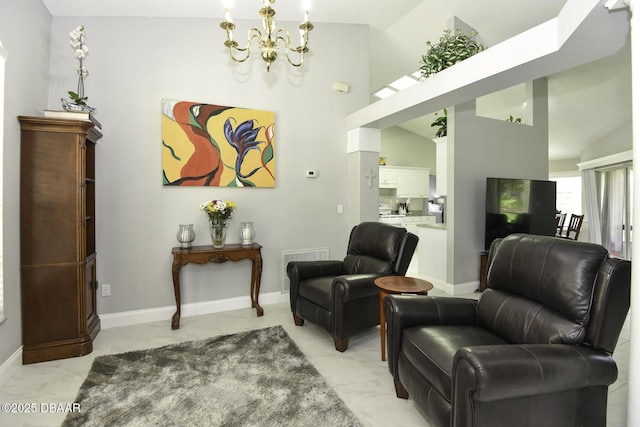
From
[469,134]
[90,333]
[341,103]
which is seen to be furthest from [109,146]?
[469,134]

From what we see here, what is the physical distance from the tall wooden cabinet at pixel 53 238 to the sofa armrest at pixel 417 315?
251 cm

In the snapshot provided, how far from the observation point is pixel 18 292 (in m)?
2.53

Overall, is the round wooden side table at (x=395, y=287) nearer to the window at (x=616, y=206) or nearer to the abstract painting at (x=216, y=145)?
the abstract painting at (x=216, y=145)

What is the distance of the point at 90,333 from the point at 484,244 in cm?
472

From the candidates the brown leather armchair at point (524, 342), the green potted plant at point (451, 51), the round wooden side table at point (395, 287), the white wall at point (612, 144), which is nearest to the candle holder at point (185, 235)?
the round wooden side table at point (395, 287)

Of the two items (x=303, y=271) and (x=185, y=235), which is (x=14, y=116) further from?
(x=303, y=271)

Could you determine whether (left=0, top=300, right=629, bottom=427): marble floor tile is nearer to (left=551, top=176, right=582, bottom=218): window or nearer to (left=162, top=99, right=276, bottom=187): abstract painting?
(left=162, top=99, right=276, bottom=187): abstract painting

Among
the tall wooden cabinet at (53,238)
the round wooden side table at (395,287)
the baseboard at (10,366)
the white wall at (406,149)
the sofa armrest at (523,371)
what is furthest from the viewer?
the white wall at (406,149)

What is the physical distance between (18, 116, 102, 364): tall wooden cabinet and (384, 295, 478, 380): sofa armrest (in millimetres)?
2511

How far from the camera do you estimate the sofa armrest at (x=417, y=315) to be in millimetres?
2014

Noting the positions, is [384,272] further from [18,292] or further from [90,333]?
[18,292]

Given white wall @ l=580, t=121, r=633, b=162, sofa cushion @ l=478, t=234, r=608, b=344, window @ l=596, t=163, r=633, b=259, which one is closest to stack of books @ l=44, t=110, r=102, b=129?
sofa cushion @ l=478, t=234, r=608, b=344

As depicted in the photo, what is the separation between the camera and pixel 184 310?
11.9 feet

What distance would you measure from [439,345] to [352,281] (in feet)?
3.46
